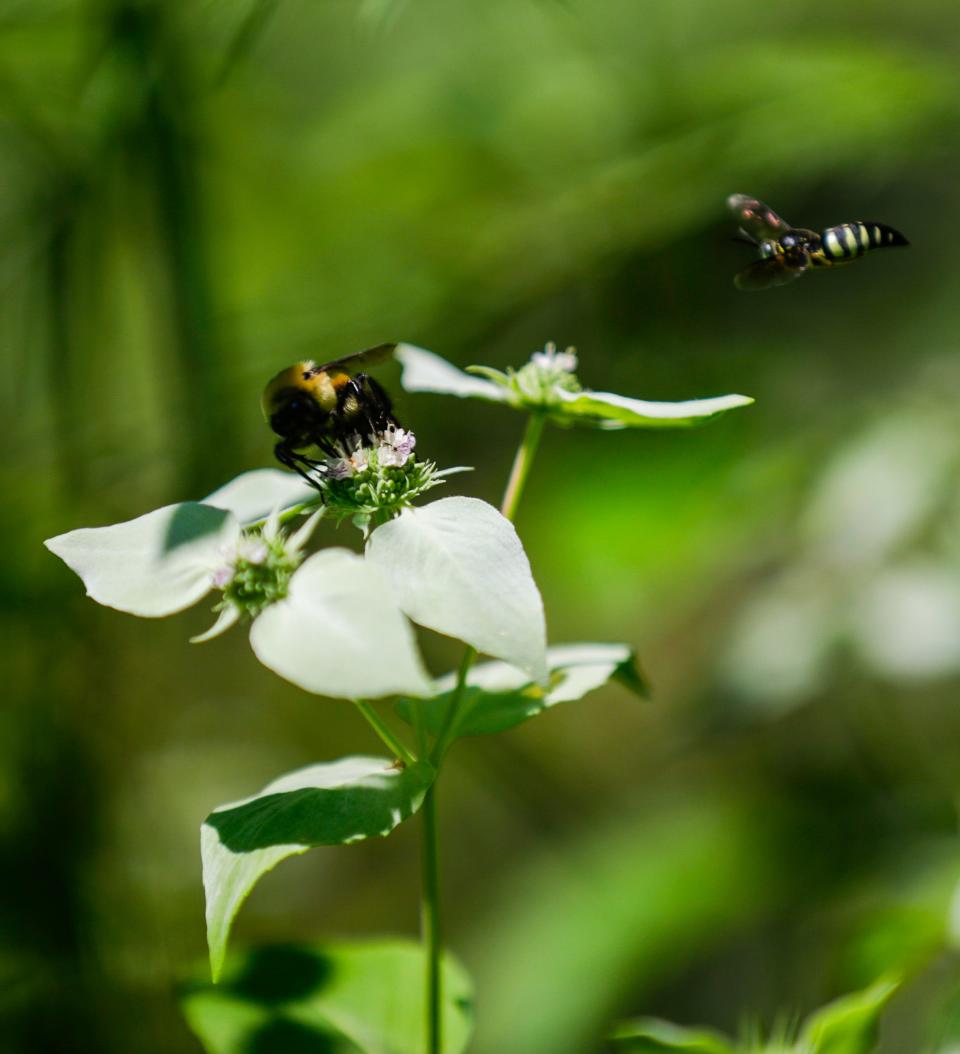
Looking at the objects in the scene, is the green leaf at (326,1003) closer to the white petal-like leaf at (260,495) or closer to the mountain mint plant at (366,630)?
the mountain mint plant at (366,630)

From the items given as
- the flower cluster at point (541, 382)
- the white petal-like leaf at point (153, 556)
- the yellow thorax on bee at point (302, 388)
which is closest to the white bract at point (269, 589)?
the white petal-like leaf at point (153, 556)

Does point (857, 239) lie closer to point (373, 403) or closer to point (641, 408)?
point (641, 408)

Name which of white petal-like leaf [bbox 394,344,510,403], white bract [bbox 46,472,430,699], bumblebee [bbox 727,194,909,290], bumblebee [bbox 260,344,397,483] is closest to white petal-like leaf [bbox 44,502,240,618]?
white bract [bbox 46,472,430,699]

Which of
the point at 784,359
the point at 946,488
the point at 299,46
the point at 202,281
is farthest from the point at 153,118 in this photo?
the point at 299,46

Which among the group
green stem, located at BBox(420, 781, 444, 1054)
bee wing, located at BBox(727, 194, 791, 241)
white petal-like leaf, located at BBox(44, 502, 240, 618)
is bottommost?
green stem, located at BBox(420, 781, 444, 1054)

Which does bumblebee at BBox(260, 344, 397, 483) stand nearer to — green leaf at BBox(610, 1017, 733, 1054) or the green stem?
the green stem
